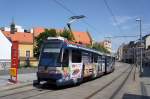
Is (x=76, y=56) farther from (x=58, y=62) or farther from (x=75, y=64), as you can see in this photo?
(x=58, y=62)

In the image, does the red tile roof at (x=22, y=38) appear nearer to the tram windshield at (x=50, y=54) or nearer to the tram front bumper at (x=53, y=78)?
→ the tram windshield at (x=50, y=54)

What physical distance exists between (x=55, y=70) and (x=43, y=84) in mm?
3483

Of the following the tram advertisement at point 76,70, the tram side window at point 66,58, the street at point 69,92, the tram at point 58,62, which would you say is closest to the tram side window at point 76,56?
the tram at point 58,62

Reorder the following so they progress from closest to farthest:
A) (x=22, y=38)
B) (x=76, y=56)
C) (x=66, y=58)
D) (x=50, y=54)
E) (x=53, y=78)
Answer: (x=53, y=78) < (x=50, y=54) < (x=66, y=58) < (x=76, y=56) < (x=22, y=38)

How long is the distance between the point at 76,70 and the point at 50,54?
117 inches

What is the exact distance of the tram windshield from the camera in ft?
69.0

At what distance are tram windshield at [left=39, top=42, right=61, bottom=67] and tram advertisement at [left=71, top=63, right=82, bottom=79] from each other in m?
1.95

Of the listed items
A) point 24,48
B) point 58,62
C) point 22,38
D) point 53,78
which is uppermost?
point 22,38

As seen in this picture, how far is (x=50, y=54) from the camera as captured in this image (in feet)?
70.0

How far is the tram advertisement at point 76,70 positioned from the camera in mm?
22781

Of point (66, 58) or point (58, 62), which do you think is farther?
point (66, 58)

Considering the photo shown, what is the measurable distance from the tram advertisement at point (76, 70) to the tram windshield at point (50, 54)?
6.40 feet

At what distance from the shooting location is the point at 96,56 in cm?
3272

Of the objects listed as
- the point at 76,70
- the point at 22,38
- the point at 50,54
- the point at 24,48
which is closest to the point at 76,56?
the point at 76,70
